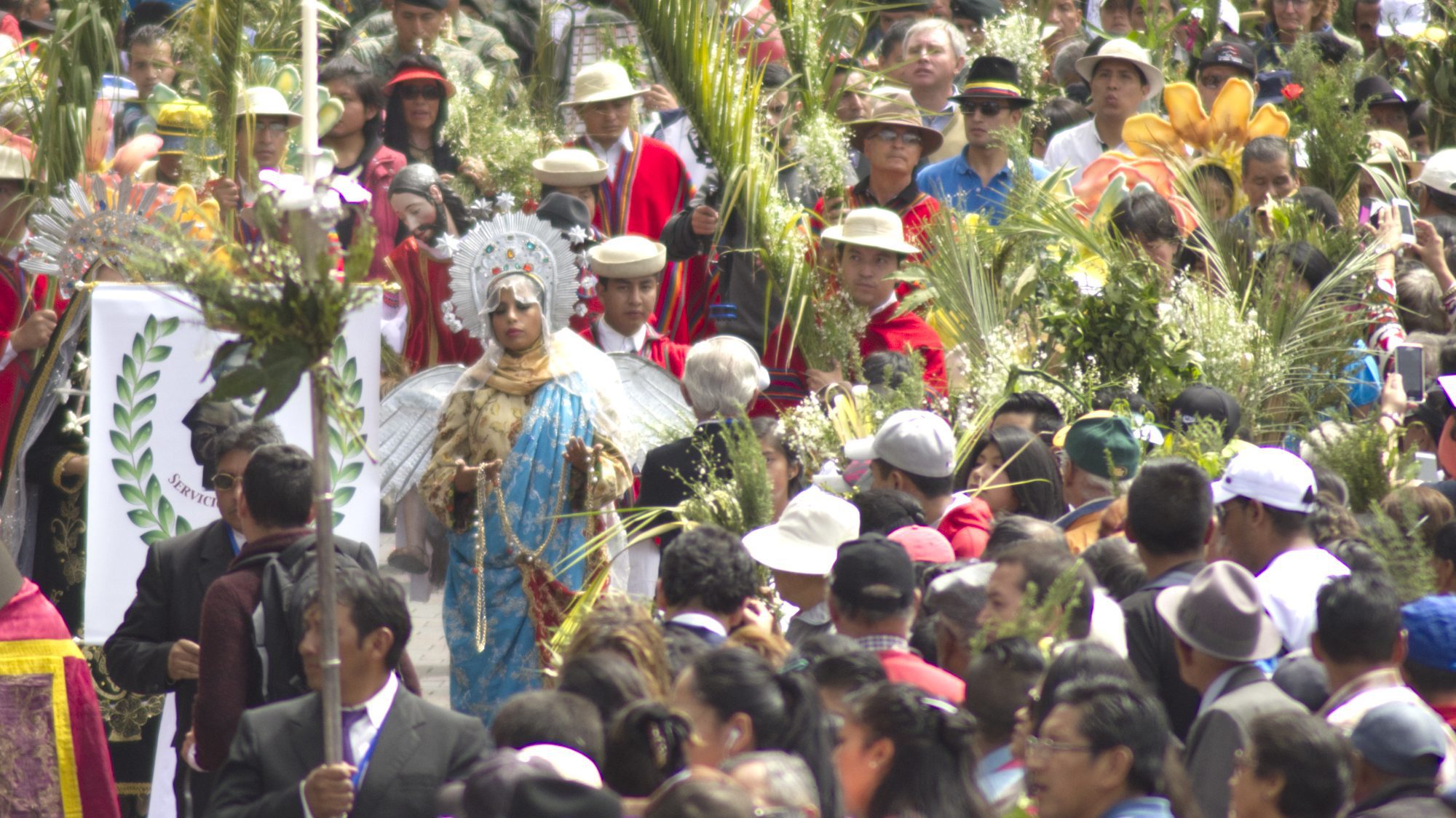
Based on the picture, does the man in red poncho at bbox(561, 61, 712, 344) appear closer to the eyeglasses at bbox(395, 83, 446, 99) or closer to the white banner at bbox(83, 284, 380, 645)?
the eyeglasses at bbox(395, 83, 446, 99)

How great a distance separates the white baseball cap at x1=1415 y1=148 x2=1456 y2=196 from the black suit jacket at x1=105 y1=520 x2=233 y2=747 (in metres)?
6.27

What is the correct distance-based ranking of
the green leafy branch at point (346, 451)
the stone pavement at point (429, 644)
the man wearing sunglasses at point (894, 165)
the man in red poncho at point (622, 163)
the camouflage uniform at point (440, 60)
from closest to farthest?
the green leafy branch at point (346, 451) < the stone pavement at point (429, 644) < the man wearing sunglasses at point (894, 165) < the man in red poncho at point (622, 163) < the camouflage uniform at point (440, 60)

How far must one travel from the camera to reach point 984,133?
9.49 metres

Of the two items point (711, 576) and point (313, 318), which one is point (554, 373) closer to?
point (711, 576)

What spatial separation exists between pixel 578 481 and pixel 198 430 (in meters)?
1.37

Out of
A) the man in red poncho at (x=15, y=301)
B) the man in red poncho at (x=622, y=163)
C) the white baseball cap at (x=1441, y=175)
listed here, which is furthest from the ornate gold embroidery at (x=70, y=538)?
the white baseball cap at (x=1441, y=175)

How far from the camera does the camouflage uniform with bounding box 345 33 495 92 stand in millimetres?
11477

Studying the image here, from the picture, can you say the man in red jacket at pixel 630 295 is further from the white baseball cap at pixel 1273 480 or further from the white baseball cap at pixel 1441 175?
the white baseball cap at pixel 1441 175

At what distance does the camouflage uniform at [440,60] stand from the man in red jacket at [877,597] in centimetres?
755

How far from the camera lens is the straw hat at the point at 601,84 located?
376 inches

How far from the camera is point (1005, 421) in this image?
651 centimetres

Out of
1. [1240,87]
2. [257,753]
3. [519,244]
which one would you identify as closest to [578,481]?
[519,244]


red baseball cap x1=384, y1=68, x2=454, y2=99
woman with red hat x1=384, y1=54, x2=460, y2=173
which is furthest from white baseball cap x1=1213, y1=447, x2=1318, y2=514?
red baseball cap x1=384, y1=68, x2=454, y2=99

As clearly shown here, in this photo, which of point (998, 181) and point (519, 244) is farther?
point (998, 181)
